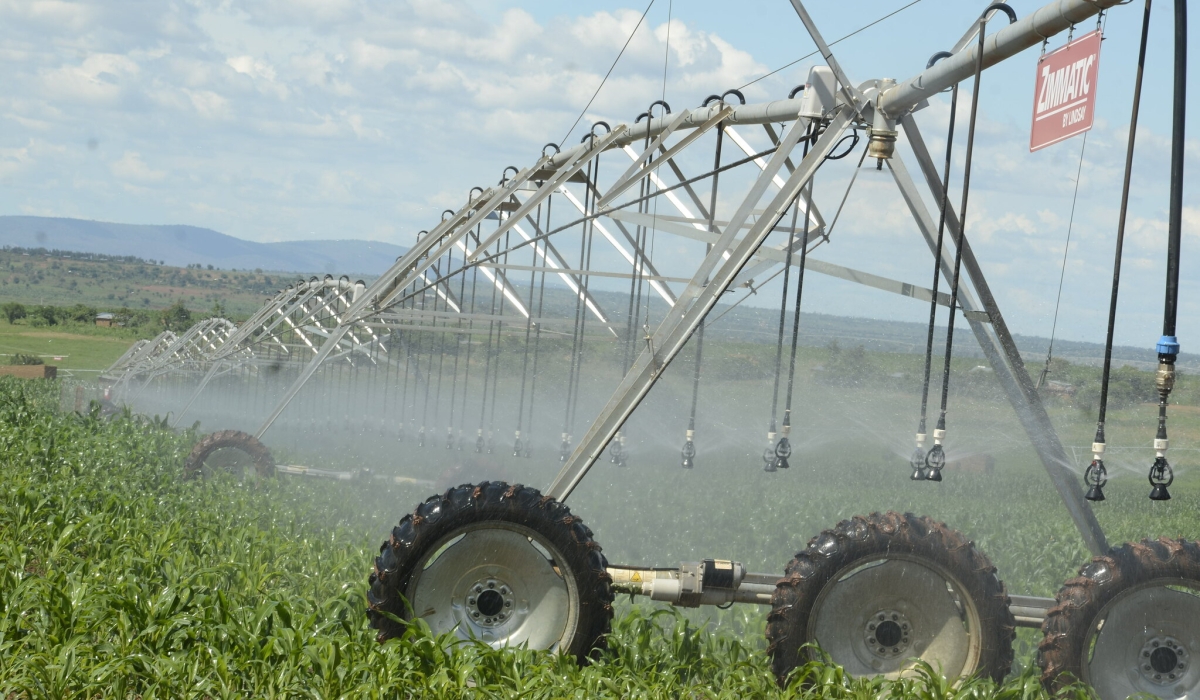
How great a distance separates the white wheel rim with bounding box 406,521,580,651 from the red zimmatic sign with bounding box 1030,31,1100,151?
282 centimetres

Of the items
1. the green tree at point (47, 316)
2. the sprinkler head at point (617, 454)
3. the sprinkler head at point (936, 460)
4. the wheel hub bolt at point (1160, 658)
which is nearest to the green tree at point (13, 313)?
the green tree at point (47, 316)

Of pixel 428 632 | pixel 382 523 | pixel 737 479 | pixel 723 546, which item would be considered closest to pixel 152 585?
pixel 428 632

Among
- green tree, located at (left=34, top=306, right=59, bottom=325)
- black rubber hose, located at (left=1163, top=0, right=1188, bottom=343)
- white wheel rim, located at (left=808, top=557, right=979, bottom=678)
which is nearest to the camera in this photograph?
black rubber hose, located at (left=1163, top=0, right=1188, bottom=343)

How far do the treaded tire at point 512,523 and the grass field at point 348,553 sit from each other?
0.19 metres

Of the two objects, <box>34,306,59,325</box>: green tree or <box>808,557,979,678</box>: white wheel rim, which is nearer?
<box>808,557,979,678</box>: white wheel rim

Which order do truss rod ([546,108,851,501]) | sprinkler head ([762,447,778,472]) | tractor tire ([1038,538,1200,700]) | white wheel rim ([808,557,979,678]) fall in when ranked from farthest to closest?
sprinkler head ([762,447,778,472])
truss rod ([546,108,851,501])
white wheel rim ([808,557,979,678])
tractor tire ([1038,538,1200,700])

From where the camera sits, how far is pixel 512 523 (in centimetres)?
561

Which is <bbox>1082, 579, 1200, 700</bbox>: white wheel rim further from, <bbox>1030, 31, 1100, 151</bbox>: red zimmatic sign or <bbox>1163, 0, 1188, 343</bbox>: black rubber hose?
<bbox>1030, 31, 1100, 151</bbox>: red zimmatic sign

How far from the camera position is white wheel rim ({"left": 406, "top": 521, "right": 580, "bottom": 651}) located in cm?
563

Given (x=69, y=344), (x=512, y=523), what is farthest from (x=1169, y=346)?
(x=69, y=344)

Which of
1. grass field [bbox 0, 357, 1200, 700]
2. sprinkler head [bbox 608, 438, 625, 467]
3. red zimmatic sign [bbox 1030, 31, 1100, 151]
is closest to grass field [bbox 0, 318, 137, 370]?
grass field [bbox 0, 357, 1200, 700]

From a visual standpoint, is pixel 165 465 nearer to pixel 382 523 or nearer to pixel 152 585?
pixel 382 523

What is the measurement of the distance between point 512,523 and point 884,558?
1.70m

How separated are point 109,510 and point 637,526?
166 inches
